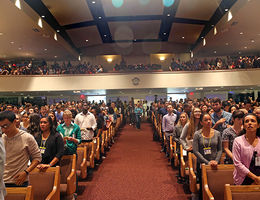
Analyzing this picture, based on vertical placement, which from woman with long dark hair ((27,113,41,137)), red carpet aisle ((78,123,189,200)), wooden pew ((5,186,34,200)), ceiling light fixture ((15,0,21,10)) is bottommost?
red carpet aisle ((78,123,189,200))

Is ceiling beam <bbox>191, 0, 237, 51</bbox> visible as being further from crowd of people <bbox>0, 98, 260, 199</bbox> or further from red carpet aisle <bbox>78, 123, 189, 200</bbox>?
crowd of people <bbox>0, 98, 260, 199</bbox>

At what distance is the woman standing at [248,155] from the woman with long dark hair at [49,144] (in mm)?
2289

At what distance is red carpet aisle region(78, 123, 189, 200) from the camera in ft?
14.8

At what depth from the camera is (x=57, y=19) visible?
15047 millimetres

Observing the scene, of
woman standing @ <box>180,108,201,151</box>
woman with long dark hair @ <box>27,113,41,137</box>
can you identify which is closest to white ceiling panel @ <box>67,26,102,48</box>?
woman standing @ <box>180,108,201,151</box>

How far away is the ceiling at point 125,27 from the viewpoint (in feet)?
40.8

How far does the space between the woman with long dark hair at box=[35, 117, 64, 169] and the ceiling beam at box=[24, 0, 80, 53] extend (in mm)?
9742

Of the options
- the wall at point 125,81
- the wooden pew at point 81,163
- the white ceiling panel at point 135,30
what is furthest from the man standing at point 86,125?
the white ceiling panel at point 135,30

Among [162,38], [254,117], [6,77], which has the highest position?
[162,38]

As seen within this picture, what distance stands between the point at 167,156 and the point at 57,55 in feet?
52.8

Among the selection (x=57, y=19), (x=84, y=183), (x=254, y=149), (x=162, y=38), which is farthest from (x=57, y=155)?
(x=162, y=38)

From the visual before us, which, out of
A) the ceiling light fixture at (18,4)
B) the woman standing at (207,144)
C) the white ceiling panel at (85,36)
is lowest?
the woman standing at (207,144)

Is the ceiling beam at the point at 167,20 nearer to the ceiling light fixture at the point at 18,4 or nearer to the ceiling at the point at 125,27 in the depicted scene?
the ceiling at the point at 125,27

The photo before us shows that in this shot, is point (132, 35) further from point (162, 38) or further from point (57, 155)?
point (57, 155)
